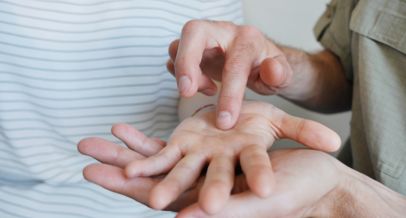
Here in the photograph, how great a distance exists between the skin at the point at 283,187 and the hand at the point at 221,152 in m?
0.02

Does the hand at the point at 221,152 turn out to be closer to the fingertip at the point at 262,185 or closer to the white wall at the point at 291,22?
the fingertip at the point at 262,185

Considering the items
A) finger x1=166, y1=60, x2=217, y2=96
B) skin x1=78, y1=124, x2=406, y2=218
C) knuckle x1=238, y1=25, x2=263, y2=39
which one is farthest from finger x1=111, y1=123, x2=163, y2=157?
knuckle x1=238, y1=25, x2=263, y2=39

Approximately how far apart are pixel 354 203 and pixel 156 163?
253 mm

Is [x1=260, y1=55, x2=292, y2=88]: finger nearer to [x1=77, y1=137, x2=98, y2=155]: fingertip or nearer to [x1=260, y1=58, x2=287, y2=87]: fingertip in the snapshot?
[x1=260, y1=58, x2=287, y2=87]: fingertip

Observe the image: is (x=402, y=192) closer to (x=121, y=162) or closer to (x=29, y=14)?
(x=121, y=162)

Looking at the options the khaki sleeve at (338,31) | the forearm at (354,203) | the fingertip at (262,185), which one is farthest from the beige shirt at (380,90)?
the fingertip at (262,185)

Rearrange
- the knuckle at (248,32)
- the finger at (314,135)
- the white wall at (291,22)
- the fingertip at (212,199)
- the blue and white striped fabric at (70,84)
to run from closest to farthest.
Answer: the fingertip at (212,199)
the finger at (314,135)
the knuckle at (248,32)
the blue and white striped fabric at (70,84)
the white wall at (291,22)

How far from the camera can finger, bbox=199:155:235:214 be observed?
0.39m

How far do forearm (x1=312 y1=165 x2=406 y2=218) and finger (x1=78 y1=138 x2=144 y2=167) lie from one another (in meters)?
0.23

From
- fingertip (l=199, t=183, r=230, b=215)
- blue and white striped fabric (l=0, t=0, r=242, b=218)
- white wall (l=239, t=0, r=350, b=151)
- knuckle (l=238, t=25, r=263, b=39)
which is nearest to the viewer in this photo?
fingertip (l=199, t=183, r=230, b=215)

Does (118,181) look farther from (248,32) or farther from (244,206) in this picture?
(248,32)

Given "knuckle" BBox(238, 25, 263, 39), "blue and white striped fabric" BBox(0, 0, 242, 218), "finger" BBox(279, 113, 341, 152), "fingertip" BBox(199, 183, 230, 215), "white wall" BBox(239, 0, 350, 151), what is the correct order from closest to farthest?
"fingertip" BBox(199, 183, 230, 215)
"finger" BBox(279, 113, 341, 152)
"knuckle" BBox(238, 25, 263, 39)
"blue and white striped fabric" BBox(0, 0, 242, 218)
"white wall" BBox(239, 0, 350, 151)

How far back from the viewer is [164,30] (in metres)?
0.88

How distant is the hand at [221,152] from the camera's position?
0.40 m
